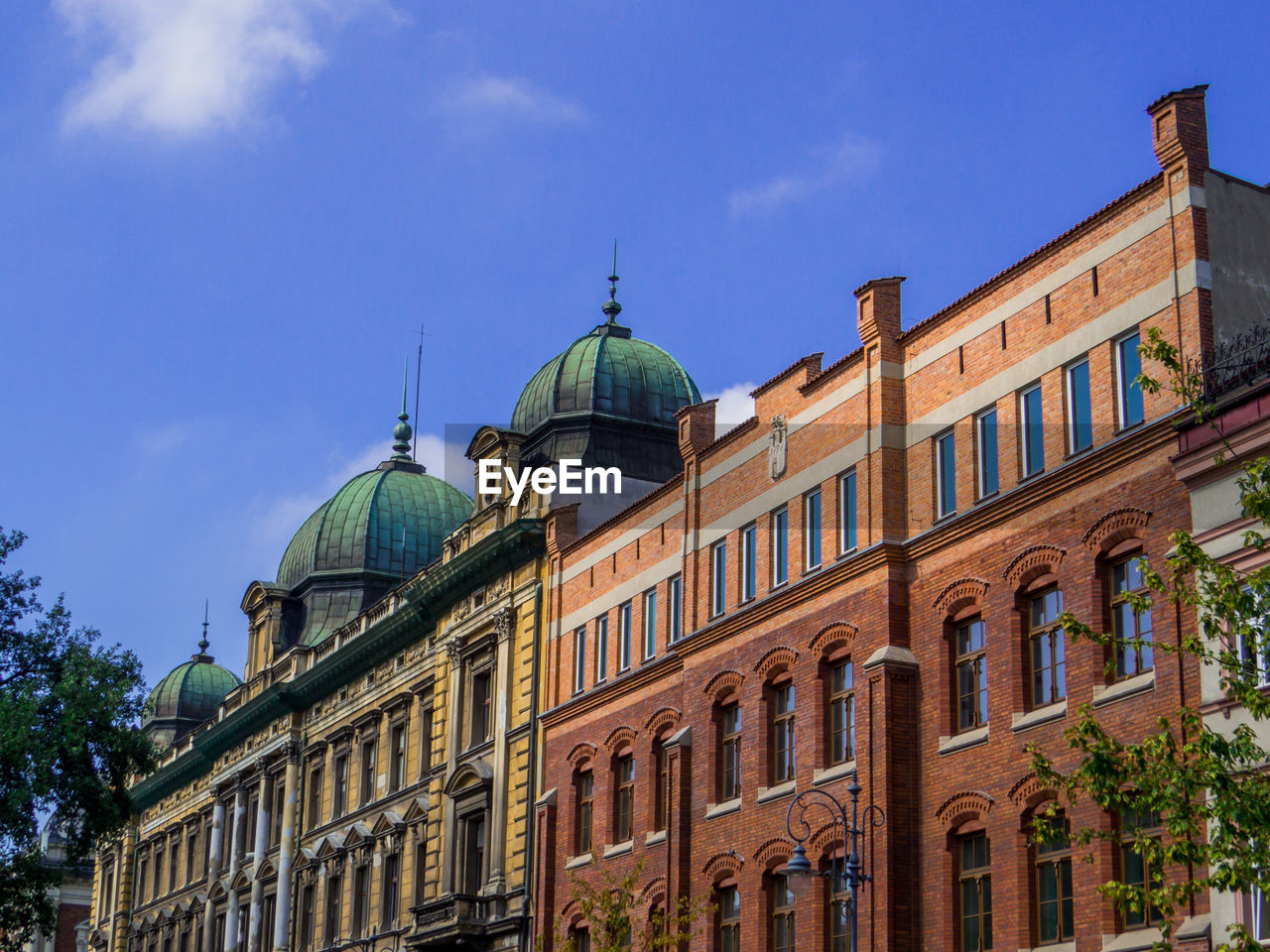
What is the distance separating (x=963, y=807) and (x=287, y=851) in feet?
126

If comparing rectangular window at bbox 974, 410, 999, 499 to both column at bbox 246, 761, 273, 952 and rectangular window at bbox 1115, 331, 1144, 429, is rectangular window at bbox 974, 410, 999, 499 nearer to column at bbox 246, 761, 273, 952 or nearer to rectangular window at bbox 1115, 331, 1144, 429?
rectangular window at bbox 1115, 331, 1144, 429

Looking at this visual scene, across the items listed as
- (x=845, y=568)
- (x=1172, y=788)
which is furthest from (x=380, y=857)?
(x=1172, y=788)

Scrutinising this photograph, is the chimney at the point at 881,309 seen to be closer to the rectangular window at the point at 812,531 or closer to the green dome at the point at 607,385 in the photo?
the rectangular window at the point at 812,531

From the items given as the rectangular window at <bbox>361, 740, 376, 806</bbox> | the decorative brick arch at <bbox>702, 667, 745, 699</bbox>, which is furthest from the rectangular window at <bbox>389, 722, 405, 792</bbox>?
the decorative brick arch at <bbox>702, 667, 745, 699</bbox>

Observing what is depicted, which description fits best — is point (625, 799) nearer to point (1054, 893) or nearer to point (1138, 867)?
point (1054, 893)

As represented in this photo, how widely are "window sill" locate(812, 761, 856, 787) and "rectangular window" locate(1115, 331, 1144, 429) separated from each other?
28.1ft

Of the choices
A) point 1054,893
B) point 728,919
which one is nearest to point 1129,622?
point 1054,893

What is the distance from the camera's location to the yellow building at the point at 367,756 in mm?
50469

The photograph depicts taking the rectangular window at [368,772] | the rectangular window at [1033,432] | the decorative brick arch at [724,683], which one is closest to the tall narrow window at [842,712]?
the decorative brick arch at [724,683]

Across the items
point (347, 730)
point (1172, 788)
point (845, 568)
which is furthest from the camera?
point (347, 730)

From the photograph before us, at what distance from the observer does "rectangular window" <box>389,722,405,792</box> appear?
57.7 meters

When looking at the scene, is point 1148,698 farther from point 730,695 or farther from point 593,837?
point 593,837

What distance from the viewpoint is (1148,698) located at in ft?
92.4

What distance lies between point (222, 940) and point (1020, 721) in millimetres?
48214
